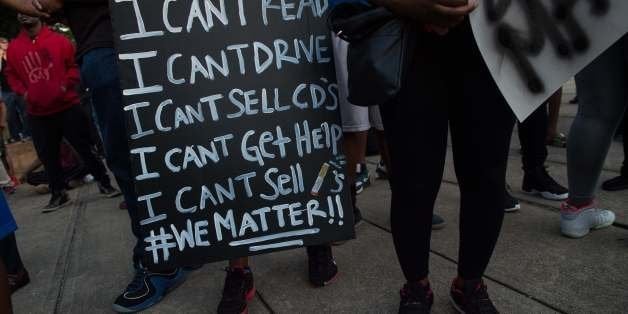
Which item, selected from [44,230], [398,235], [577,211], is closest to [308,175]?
[398,235]

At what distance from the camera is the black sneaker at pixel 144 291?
2090 mm

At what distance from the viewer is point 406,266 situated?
1.64 meters

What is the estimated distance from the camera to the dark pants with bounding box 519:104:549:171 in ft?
9.45

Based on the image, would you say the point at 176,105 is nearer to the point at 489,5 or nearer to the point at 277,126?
the point at 277,126

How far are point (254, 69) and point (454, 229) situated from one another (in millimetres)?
1512

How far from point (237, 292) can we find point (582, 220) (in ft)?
5.61

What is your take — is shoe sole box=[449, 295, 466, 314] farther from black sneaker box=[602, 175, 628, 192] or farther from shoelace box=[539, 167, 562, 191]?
black sneaker box=[602, 175, 628, 192]

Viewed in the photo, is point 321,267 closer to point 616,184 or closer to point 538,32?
point 538,32

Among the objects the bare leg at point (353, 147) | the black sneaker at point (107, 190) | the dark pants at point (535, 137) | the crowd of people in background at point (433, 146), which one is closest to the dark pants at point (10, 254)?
the crowd of people in background at point (433, 146)

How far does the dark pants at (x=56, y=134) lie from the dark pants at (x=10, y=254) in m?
2.30

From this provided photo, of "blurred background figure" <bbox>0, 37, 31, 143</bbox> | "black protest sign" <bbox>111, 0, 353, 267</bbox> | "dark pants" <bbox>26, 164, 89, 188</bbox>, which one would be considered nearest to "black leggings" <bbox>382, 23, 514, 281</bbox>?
"black protest sign" <bbox>111, 0, 353, 267</bbox>

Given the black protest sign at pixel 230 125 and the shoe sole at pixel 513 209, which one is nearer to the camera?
the black protest sign at pixel 230 125

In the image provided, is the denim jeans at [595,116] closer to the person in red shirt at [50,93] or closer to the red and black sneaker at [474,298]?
the red and black sneaker at [474,298]

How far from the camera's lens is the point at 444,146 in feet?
5.19
